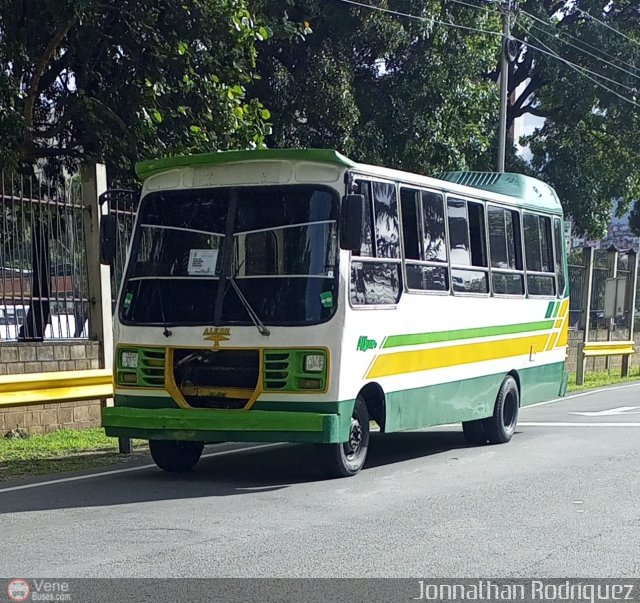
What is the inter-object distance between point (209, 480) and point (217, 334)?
4.41 ft

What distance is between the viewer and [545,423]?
15.7m

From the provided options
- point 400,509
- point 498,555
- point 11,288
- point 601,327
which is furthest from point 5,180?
point 601,327

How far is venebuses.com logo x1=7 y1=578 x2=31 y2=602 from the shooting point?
19.6ft

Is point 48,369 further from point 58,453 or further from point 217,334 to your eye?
point 217,334

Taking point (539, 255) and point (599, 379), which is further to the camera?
point (599, 379)

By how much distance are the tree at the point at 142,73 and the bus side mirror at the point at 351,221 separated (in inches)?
256

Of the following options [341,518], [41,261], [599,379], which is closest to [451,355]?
[341,518]

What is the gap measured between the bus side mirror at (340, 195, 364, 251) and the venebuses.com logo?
168 inches

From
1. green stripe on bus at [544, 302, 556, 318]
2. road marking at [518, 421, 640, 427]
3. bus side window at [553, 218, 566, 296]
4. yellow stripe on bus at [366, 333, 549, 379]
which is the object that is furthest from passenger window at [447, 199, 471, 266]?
road marking at [518, 421, 640, 427]

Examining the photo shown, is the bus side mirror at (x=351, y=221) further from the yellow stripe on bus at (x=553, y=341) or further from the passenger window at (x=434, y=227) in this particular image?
the yellow stripe on bus at (x=553, y=341)

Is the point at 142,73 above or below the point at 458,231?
above

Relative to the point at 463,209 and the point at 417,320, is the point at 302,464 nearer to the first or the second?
the point at 417,320

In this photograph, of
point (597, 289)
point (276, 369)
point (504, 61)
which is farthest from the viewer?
point (597, 289)

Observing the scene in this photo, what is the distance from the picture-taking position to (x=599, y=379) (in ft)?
87.2
